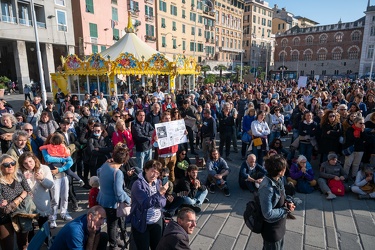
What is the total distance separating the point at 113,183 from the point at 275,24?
80005 millimetres

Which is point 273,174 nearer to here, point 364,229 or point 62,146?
point 364,229

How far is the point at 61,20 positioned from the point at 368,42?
54611mm

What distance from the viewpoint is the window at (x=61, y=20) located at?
25.2 metres

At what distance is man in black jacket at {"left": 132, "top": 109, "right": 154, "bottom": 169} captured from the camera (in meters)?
5.55

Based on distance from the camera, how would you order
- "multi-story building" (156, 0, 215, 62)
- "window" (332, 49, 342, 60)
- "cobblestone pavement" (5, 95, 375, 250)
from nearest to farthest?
"cobblestone pavement" (5, 95, 375, 250) → "multi-story building" (156, 0, 215, 62) → "window" (332, 49, 342, 60)

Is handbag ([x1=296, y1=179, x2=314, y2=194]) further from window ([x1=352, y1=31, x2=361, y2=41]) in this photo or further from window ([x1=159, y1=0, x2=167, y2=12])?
window ([x1=352, y1=31, x2=361, y2=41])

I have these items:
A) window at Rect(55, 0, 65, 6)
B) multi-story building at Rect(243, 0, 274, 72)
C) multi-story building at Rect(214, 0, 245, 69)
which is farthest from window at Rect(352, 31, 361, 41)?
window at Rect(55, 0, 65, 6)

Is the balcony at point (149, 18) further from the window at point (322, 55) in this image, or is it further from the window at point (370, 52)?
the window at point (370, 52)

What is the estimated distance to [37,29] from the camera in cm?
2228

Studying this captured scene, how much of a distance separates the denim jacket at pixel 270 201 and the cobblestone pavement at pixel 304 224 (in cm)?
140

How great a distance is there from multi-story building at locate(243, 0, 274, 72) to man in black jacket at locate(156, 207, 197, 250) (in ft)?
190

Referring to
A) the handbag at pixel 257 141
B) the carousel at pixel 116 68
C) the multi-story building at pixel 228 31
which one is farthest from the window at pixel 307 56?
the handbag at pixel 257 141

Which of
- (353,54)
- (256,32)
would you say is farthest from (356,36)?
(256,32)

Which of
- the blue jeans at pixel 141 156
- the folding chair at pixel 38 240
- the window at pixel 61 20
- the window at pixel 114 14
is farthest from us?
the window at pixel 114 14
